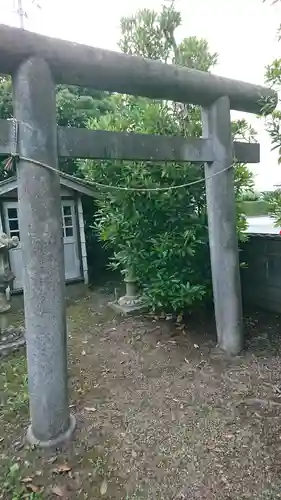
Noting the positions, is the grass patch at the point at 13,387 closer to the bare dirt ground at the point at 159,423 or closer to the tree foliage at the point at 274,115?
the bare dirt ground at the point at 159,423

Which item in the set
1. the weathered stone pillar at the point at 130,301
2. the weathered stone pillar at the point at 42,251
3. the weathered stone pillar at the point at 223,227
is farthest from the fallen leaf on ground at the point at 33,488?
the weathered stone pillar at the point at 130,301

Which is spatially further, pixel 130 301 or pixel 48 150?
pixel 130 301

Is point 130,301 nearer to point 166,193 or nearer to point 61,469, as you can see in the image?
point 166,193

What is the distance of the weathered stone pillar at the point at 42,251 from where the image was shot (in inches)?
80.2

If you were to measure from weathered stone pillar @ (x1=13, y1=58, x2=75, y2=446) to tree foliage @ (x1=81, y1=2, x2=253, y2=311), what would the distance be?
1640 millimetres

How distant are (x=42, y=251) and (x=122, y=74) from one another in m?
1.45

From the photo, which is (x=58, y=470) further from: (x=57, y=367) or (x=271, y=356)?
(x=271, y=356)

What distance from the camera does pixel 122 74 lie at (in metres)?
2.44

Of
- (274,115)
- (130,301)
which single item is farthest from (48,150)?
(130,301)

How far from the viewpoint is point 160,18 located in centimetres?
356

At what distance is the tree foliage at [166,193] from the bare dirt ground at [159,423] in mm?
637

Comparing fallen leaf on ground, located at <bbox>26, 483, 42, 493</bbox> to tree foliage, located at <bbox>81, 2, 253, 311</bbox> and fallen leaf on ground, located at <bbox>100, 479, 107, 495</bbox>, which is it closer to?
fallen leaf on ground, located at <bbox>100, 479, 107, 495</bbox>

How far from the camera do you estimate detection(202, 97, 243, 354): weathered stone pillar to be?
3.05 m

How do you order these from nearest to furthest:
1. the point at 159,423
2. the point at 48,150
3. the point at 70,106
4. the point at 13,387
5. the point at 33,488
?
the point at 33,488 < the point at 48,150 < the point at 159,423 < the point at 13,387 < the point at 70,106
